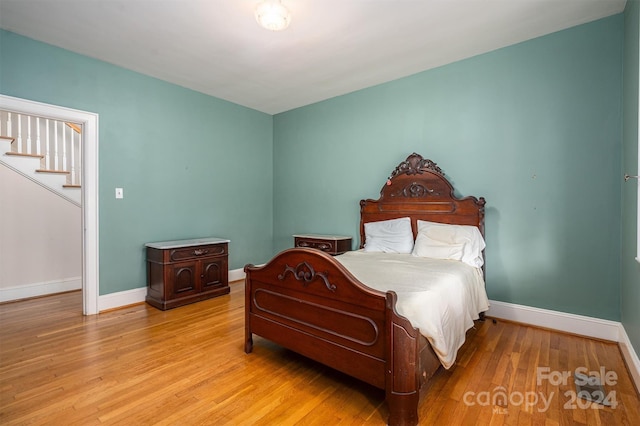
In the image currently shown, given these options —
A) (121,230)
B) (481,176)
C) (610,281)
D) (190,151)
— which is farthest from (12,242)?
(610,281)

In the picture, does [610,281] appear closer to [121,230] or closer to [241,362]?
[241,362]

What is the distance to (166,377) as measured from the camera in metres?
1.99

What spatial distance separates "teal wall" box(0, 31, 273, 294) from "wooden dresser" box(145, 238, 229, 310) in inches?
10.8

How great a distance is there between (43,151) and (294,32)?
3753mm

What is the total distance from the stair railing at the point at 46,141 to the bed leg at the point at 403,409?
13.6 feet

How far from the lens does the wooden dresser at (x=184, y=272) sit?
334 centimetres

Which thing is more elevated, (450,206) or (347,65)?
(347,65)

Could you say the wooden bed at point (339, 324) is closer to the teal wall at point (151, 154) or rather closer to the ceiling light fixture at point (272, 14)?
the ceiling light fixture at point (272, 14)

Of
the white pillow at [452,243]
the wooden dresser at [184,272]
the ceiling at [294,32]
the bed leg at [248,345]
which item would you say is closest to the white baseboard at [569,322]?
the white pillow at [452,243]

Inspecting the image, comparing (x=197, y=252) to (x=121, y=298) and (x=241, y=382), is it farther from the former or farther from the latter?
(x=241, y=382)

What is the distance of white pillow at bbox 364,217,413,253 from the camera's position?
3223 millimetres

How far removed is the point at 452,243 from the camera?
9.30 ft

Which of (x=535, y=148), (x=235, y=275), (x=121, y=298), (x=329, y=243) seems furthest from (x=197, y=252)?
(x=535, y=148)

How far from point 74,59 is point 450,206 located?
13.7 feet
